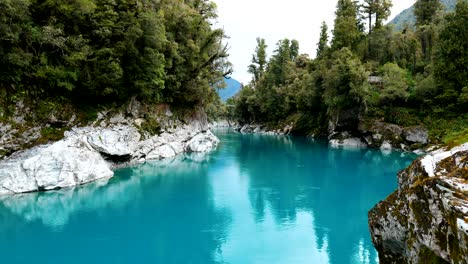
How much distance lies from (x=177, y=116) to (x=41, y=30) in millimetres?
18912

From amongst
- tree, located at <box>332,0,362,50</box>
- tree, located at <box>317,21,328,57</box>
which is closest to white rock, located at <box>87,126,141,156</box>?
tree, located at <box>332,0,362,50</box>

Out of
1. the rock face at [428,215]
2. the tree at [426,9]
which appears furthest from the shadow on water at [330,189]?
the tree at [426,9]

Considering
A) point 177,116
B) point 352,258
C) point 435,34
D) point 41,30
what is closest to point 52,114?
point 41,30

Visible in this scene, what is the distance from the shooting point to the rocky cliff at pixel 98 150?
20.7 m

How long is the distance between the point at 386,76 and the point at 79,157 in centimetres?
3930

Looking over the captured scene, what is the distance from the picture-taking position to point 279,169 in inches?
1257

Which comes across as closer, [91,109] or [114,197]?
[114,197]

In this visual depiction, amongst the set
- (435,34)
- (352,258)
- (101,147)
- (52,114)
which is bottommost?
(352,258)

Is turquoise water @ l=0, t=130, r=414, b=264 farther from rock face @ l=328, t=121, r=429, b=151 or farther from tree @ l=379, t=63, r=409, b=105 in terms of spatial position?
tree @ l=379, t=63, r=409, b=105

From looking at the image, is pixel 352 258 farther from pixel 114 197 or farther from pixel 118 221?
pixel 114 197

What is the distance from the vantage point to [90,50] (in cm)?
2731

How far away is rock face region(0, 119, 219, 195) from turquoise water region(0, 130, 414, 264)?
86 centimetres

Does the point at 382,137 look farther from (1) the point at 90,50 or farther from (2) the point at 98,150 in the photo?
(1) the point at 90,50

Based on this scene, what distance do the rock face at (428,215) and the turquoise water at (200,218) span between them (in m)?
6.96
